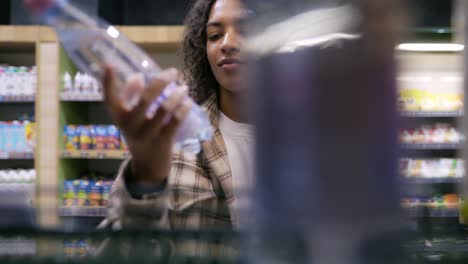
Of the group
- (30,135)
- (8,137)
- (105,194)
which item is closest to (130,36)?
(30,135)

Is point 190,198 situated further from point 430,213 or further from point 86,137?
point 86,137

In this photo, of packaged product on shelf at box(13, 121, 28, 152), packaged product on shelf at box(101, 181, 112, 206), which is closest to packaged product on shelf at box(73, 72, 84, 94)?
packaged product on shelf at box(13, 121, 28, 152)

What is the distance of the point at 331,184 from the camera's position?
31cm

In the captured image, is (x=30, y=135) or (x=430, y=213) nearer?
(x=430, y=213)

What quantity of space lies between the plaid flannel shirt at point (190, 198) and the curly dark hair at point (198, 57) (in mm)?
83

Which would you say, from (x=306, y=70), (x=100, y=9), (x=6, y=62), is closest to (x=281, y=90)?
(x=306, y=70)

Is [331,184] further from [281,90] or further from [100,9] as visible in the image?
[100,9]

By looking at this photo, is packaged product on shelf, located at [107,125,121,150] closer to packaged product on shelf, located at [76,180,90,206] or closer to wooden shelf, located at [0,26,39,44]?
packaged product on shelf, located at [76,180,90,206]

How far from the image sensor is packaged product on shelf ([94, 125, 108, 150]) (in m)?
4.09

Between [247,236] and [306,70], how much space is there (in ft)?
0.41

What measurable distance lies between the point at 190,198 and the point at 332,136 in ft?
1.93

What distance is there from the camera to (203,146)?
1.17m

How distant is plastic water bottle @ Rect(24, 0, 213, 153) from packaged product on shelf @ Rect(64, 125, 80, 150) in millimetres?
3581

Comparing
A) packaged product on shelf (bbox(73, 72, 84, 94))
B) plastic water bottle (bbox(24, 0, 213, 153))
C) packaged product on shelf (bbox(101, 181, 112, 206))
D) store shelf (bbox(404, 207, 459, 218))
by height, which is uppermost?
packaged product on shelf (bbox(73, 72, 84, 94))
